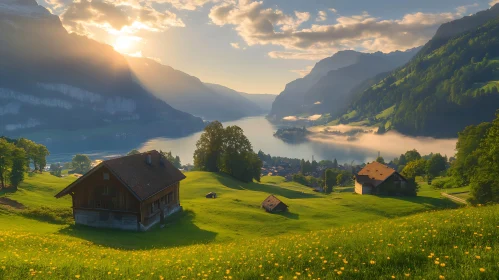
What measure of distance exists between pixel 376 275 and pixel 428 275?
1.38 m

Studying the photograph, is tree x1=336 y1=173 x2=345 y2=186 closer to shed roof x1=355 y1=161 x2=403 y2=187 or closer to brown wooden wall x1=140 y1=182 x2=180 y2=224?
shed roof x1=355 y1=161 x2=403 y2=187

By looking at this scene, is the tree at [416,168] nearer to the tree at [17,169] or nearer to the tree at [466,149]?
the tree at [466,149]

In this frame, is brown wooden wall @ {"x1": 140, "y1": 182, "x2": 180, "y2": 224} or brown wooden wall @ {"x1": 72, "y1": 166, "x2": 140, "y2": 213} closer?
brown wooden wall @ {"x1": 72, "y1": 166, "x2": 140, "y2": 213}

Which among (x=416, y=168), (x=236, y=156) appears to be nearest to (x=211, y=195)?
(x=236, y=156)

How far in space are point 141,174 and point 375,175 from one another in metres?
62.8

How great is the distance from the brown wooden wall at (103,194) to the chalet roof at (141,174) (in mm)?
753

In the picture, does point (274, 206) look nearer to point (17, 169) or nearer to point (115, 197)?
point (115, 197)

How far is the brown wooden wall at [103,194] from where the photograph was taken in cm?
3916

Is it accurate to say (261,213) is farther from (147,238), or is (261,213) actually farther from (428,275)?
(428,275)

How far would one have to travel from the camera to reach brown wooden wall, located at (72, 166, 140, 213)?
3916 cm

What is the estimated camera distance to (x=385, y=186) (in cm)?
7438

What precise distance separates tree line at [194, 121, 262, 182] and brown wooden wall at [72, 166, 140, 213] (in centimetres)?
5879

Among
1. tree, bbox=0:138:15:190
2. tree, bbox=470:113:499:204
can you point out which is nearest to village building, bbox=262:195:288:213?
tree, bbox=470:113:499:204

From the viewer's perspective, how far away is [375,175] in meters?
80.6
